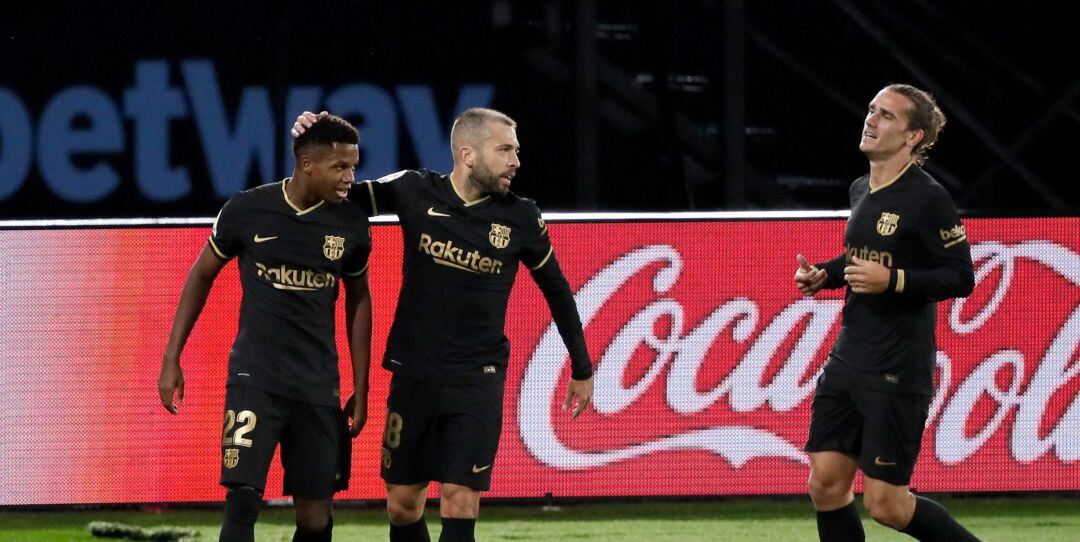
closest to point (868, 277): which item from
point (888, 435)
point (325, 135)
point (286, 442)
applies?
point (888, 435)

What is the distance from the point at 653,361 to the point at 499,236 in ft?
7.46

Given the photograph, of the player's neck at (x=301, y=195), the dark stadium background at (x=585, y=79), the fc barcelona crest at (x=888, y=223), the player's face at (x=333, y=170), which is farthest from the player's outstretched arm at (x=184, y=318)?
the dark stadium background at (x=585, y=79)

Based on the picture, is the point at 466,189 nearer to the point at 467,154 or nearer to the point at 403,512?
the point at 467,154

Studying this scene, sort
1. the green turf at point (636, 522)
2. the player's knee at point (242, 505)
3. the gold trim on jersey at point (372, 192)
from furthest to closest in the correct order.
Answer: the green turf at point (636, 522)
the gold trim on jersey at point (372, 192)
the player's knee at point (242, 505)

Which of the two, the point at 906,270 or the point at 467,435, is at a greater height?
the point at 906,270

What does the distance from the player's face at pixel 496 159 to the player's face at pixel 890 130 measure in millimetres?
1179

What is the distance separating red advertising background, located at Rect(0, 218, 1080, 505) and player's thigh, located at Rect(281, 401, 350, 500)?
203 centimetres

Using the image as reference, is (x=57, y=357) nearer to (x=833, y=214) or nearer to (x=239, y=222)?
(x=239, y=222)

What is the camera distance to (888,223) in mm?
5770

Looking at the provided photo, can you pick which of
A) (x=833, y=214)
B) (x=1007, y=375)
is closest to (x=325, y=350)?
(x=833, y=214)

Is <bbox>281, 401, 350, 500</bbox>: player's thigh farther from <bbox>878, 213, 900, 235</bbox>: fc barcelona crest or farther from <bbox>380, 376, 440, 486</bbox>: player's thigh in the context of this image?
<bbox>878, 213, 900, 235</bbox>: fc barcelona crest

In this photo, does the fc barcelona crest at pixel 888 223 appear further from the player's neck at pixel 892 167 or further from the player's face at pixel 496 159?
the player's face at pixel 496 159

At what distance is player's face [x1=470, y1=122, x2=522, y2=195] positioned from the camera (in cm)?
577

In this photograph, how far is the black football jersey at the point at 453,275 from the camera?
5.75 meters
